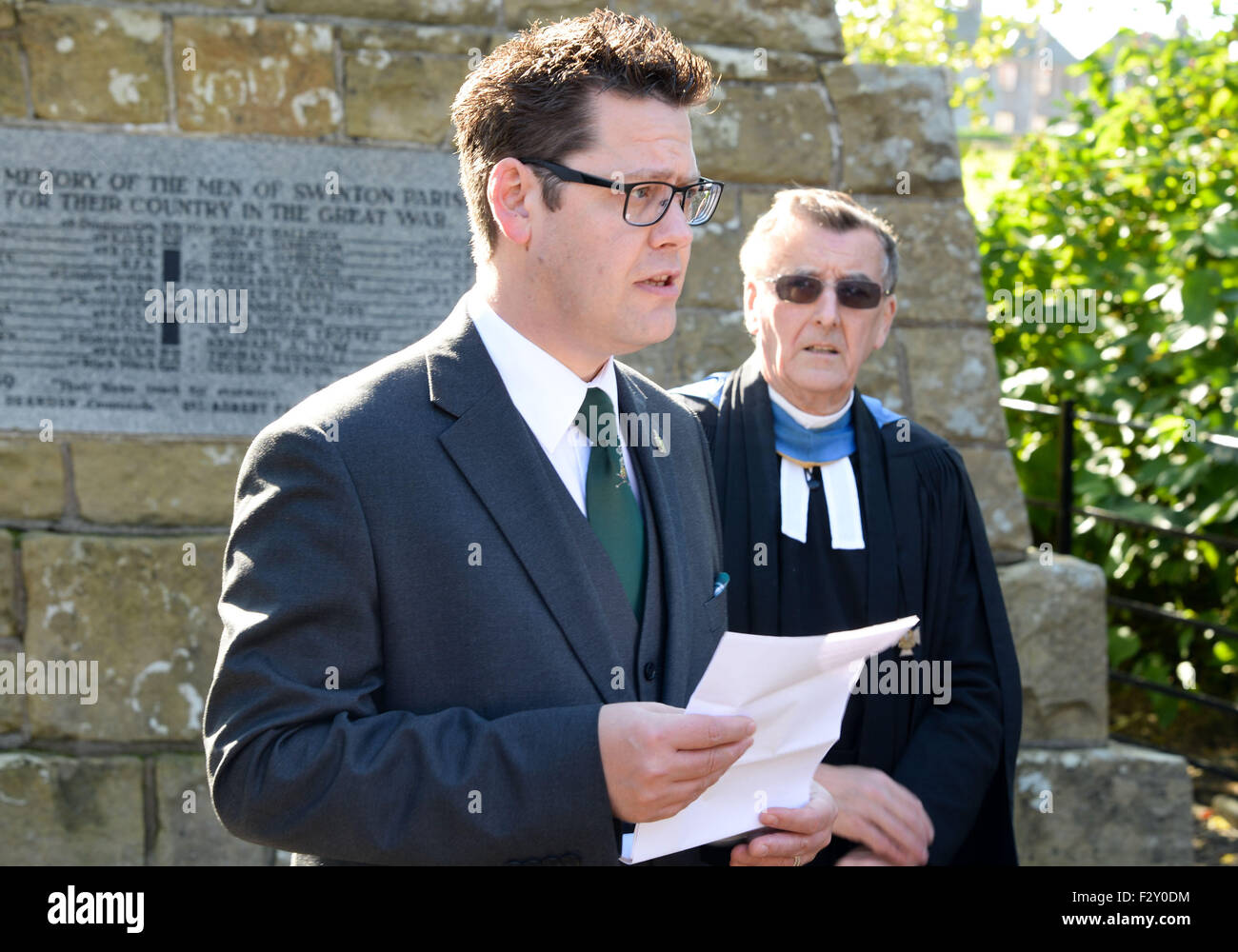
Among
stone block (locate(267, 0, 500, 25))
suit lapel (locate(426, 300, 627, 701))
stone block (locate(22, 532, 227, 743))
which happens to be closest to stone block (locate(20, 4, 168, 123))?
stone block (locate(267, 0, 500, 25))

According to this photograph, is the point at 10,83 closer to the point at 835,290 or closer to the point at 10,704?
the point at 10,704

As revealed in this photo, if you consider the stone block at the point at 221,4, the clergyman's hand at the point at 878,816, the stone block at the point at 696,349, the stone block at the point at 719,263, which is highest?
the stone block at the point at 221,4

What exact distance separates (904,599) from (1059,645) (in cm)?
163

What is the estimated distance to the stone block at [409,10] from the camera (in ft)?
12.0

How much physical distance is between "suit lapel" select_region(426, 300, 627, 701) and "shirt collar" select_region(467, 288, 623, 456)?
1.8 inches

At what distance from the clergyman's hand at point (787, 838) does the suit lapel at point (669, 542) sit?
223 millimetres

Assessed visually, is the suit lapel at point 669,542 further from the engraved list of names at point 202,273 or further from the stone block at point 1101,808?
the stone block at point 1101,808

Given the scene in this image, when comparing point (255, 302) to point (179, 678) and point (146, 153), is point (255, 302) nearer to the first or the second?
point (146, 153)

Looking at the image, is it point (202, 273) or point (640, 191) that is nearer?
point (640, 191)

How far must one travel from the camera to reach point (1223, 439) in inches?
166

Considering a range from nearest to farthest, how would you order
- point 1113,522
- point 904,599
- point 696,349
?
1. point 904,599
2. point 696,349
3. point 1113,522

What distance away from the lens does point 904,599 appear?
102 inches

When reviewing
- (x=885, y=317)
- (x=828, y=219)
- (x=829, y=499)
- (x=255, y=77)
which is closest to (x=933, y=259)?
(x=885, y=317)

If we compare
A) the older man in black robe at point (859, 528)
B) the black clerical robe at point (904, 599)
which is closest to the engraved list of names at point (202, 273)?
the older man in black robe at point (859, 528)
